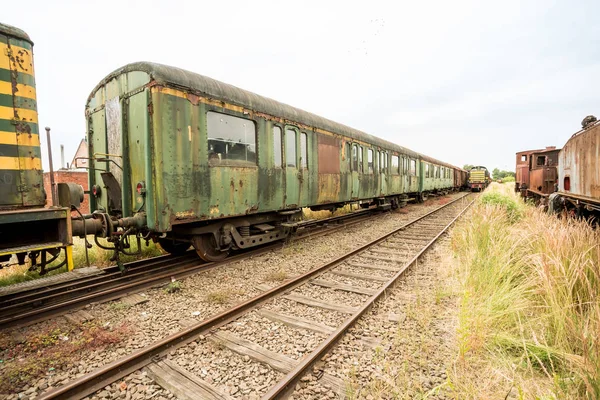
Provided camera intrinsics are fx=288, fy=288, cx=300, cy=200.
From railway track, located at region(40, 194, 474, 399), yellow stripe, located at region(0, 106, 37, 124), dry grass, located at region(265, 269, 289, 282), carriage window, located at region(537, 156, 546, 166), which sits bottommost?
railway track, located at region(40, 194, 474, 399)

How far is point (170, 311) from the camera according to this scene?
3.72 meters

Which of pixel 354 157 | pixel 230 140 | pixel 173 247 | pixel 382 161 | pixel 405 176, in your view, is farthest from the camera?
pixel 405 176

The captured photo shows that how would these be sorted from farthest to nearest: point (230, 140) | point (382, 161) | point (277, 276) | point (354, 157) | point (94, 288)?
point (382, 161)
point (354, 157)
point (230, 140)
point (277, 276)
point (94, 288)

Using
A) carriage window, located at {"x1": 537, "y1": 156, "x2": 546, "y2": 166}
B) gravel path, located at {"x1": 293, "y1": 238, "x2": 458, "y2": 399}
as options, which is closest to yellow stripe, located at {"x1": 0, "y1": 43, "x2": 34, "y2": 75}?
gravel path, located at {"x1": 293, "y1": 238, "x2": 458, "y2": 399}

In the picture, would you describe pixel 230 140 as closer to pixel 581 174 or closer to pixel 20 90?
pixel 20 90

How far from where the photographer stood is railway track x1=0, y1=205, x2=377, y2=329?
3582 millimetres

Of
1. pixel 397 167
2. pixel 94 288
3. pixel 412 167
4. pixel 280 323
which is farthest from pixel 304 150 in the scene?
pixel 412 167

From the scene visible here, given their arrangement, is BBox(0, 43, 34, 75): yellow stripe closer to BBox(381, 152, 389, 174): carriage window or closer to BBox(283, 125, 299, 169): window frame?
BBox(283, 125, 299, 169): window frame

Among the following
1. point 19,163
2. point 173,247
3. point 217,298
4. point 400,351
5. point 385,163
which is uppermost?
point 385,163

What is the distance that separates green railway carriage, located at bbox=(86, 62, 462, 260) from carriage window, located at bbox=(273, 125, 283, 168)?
24 mm

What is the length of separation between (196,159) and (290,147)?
2776mm

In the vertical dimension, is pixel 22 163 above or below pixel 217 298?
above

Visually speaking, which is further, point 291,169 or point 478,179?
point 478,179

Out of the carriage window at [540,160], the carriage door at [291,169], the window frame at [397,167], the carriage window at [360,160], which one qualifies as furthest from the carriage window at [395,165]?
the carriage door at [291,169]
